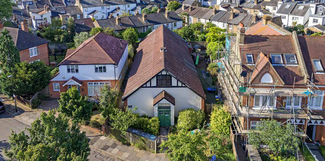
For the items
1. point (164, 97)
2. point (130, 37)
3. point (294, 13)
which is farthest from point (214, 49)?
point (294, 13)

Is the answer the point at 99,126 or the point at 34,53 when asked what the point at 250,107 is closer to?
the point at 99,126

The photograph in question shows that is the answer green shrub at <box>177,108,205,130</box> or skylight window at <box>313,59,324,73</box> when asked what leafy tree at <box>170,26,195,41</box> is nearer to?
green shrub at <box>177,108,205,130</box>

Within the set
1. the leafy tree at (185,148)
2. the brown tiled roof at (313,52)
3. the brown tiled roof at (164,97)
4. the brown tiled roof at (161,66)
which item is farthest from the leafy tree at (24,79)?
the brown tiled roof at (313,52)

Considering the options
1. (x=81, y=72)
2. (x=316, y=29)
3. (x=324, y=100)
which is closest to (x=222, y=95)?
(x=324, y=100)

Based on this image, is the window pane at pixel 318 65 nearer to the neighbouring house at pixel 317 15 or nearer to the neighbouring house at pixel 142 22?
the neighbouring house at pixel 142 22

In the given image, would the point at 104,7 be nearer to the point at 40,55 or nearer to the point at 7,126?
the point at 40,55

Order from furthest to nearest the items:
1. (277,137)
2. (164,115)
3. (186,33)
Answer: (186,33) → (164,115) → (277,137)

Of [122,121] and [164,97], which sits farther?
[164,97]
